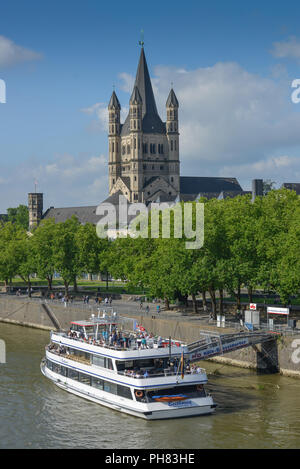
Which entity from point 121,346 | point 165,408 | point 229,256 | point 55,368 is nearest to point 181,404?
point 165,408

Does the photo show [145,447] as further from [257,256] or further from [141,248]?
[141,248]

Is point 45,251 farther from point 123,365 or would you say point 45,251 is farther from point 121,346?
point 123,365

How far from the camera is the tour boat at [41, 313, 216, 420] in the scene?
4425 cm

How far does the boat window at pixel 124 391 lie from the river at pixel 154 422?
4.07 ft

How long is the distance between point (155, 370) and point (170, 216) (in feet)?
117

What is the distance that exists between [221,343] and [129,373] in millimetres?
9698

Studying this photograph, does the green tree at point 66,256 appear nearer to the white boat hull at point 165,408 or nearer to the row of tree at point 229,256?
the row of tree at point 229,256

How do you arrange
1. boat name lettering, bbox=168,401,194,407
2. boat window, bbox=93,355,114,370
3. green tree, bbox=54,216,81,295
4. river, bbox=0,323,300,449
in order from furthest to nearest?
green tree, bbox=54,216,81,295
boat window, bbox=93,355,114,370
boat name lettering, bbox=168,401,194,407
river, bbox=0,323,300,449

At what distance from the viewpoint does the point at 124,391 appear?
45844mm

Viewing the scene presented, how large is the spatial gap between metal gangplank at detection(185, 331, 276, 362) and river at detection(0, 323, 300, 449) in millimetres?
2509

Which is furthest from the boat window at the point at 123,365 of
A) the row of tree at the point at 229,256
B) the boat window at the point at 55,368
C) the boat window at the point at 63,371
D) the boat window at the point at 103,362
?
the row of tree at the point at 229,256
